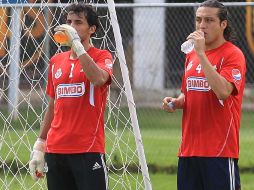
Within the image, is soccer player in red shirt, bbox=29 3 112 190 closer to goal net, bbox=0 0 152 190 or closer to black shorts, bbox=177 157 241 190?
black shorts, bbox=177 157 241 190

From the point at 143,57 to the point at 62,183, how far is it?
6.66 m

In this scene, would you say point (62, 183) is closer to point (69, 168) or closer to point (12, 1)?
point (69, 168)

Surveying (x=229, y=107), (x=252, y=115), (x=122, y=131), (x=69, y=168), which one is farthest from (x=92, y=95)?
(x=252, y=115)

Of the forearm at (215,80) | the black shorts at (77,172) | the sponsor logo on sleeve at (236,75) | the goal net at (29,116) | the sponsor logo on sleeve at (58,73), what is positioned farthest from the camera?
the goal net at (29,116)

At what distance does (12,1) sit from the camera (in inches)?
370

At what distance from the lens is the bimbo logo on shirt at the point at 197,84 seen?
6.11 metres

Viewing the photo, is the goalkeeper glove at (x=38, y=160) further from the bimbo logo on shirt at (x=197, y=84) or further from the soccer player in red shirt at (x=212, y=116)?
the bimbo logo on shirt at (x=197, y=84)

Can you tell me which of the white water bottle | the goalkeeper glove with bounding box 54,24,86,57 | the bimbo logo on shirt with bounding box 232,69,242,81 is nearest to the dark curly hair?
the goalkeeper glove with bounding box 54,24,86,57

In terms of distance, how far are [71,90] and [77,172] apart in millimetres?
548

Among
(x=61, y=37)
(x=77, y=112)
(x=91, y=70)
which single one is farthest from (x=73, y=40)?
(x=77, y=112)

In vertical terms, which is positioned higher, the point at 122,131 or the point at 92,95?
the point at 92,95

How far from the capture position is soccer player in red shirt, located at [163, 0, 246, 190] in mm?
6113

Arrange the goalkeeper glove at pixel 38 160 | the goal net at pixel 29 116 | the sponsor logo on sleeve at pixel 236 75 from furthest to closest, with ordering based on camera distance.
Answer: the goal net at pixel 29 116, the goalkeeper glove at pixel 38 160, the sponsor logo on sleeve at pixel 236 75

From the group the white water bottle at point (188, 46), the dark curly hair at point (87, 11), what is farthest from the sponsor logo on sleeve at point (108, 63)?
the white water bottle at point (188, 46)
